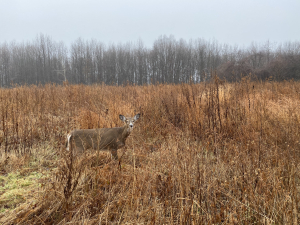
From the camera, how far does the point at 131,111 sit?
579 cm

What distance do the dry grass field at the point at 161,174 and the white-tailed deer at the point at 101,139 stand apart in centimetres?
18

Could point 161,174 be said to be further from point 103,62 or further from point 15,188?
point 103,62

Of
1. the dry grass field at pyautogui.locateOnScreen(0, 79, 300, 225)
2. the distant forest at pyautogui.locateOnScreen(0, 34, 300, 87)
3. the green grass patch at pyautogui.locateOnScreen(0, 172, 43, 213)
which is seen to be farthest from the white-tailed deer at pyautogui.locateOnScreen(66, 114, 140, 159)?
the distant forest at pyautogui.locateOnScreen(0, 34, 300, 87)

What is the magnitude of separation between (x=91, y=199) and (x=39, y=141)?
3.29m

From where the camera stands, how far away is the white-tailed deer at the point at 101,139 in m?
3.48

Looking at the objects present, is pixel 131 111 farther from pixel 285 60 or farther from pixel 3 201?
pixel 285 60

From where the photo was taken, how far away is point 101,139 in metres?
3.70

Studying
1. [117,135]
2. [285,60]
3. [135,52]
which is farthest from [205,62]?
[117,135]

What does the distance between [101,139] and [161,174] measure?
5.00ft

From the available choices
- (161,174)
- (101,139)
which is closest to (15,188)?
(101,139)

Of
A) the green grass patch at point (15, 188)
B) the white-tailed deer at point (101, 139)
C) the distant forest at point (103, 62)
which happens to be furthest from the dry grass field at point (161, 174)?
the distant forest at point (103, 62)

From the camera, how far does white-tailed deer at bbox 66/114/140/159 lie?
3.48m

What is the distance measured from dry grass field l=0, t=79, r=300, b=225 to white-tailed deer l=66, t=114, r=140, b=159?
179 millimetres

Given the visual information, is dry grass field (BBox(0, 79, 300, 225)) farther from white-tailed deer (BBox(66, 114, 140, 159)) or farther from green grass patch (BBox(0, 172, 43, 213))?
white-tailed deer (BBox(66, 114, 140, 159))
